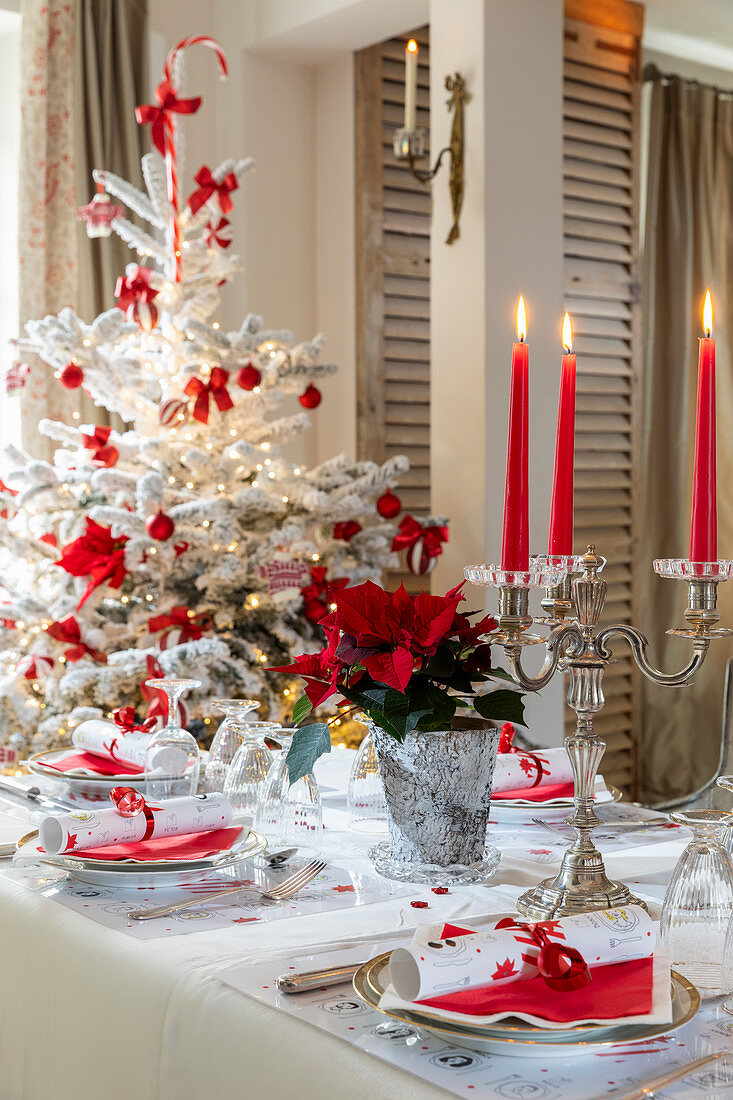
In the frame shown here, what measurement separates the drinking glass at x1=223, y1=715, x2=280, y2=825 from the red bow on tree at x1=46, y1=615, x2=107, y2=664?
5.13ft

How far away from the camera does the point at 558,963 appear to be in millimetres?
782

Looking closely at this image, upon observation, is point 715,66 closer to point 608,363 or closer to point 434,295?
point 608,363

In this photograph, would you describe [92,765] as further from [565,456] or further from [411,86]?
[411,86]

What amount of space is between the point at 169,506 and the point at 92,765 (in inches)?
59.0

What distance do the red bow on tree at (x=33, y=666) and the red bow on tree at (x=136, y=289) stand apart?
86cm

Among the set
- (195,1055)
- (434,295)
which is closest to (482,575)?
(195,1055)

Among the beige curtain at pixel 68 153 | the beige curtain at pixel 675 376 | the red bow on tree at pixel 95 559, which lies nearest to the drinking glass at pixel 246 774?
the red bow on tree at pixel 95 559

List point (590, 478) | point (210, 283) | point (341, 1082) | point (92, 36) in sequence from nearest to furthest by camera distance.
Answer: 1. point (341, 1082)
2. point (210, 283)
3. point (92, 36)
4. point (590, 478)

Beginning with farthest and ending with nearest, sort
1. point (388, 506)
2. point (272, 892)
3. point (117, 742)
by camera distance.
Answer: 1. point (388, 506)
2. point (117, 742)
3. point (272, 892)

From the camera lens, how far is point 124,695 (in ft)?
9.29

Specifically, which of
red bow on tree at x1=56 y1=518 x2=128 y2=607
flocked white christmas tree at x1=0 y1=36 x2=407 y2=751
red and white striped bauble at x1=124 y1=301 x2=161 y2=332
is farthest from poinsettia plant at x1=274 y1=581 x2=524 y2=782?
red and white striped bauble at x1=124 y1=301 x2=161 y2=332

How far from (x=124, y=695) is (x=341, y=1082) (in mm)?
2178

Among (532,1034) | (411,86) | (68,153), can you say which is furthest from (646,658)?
(68,153)

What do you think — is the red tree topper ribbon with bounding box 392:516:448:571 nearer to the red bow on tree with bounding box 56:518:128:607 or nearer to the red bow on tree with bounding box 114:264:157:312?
the red bow on tree with bounding box 56:518:128:607
